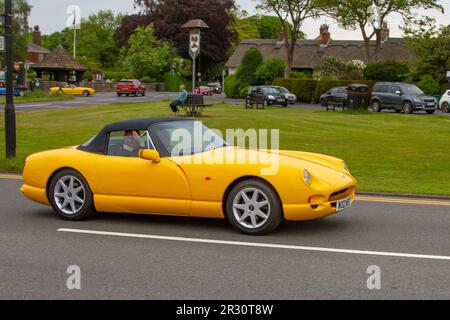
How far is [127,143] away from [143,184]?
0.75 metres

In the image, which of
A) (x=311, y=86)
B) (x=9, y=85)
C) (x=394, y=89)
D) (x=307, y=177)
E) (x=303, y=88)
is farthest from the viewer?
(x=303, y=88)

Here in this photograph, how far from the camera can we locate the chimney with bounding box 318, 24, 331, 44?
90244 mm

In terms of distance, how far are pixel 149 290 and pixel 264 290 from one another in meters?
1.01

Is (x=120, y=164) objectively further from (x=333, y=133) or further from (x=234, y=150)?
(x=333, y=133)

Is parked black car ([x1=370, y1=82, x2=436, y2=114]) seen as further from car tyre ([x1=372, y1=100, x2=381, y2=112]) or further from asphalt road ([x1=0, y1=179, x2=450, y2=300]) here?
asphalt road ([x1=0, y1=179, x2=450, y2=300])

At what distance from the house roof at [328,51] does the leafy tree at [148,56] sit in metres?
11.0

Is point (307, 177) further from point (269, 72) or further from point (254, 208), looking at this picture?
point (269, 72)

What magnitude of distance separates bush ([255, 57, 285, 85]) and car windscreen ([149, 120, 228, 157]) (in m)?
54.1

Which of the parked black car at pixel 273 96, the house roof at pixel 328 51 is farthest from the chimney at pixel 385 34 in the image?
the parked black car at pixel 273 96

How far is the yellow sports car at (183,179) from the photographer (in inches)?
307

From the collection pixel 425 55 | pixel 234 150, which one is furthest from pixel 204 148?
pixel 425 55

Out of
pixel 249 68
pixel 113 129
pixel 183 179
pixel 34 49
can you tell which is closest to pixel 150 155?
pixel 183 179

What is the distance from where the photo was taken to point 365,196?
1127 cm

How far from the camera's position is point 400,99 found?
4031cm
